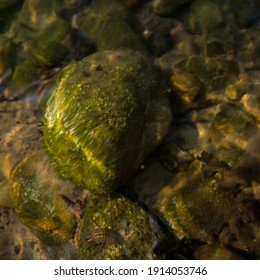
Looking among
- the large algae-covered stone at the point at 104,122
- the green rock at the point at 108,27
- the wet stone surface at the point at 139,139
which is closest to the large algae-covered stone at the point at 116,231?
the wet stone surface at the point at 139,139

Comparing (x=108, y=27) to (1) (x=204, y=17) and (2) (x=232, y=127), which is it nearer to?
(1) (x=204, y=17)

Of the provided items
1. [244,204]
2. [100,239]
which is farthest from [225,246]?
[100,239]

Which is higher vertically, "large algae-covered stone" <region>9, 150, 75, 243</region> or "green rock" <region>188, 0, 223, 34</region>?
→ "green rock" <region>188, 0, 223, 34</region>

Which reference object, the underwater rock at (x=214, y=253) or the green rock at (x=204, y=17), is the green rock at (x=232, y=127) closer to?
the underwater rock at (x=214, y=253)

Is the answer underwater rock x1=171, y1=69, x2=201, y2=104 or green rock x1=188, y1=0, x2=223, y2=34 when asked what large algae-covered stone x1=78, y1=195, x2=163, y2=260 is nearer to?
underwater rock x1=171, y1=69, x2=201, y2=104

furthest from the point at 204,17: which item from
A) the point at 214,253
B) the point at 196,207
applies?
the point at 214,253

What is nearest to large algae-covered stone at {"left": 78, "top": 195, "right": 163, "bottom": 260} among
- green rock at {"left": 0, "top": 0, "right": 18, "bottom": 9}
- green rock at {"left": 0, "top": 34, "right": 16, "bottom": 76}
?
green rock at {"left": 0, "top": 34, "right": 16, "bottom": 76}
